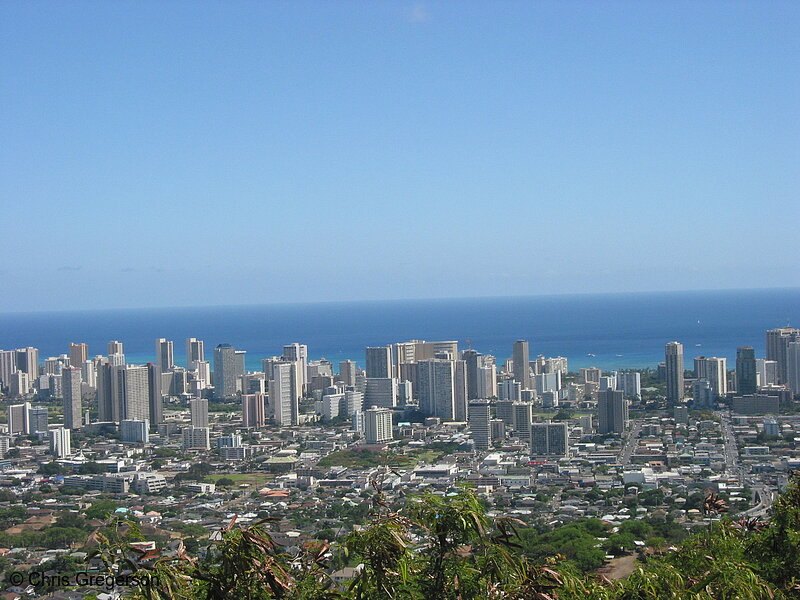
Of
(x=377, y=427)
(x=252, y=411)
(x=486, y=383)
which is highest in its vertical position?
(x=486, y=383)

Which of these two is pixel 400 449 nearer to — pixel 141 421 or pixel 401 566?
pixel 141 421

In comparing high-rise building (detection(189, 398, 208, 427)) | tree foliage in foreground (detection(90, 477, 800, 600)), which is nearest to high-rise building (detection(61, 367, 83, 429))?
high-rise building (detection(189, 398, 208, 427))

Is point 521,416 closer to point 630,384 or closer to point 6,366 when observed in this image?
point 630,384

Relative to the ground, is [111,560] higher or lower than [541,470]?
higher

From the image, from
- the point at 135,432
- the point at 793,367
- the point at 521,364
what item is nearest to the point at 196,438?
the point at 135,432

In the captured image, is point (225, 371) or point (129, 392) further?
point (225, 371)

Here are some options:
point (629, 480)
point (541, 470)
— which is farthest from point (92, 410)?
point (629, 480)

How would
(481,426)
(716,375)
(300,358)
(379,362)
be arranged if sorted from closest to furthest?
(481,426), (716,375), (379,362), (300,358)

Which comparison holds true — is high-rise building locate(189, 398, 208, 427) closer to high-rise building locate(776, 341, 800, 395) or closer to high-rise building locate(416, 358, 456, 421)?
high-rise building locate(416, 358, 456, 421)
